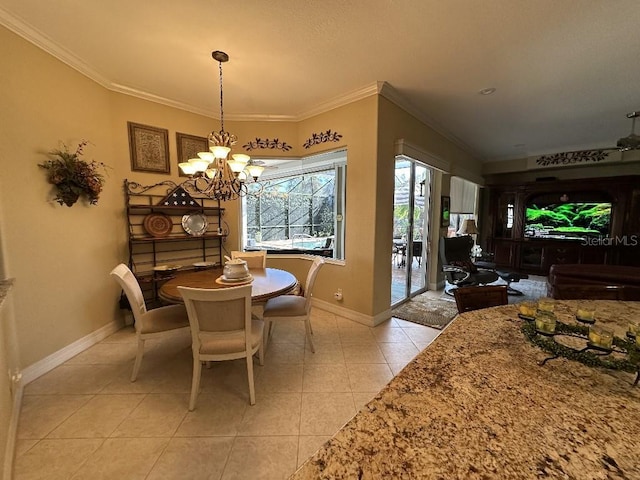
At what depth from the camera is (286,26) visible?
6.63ft

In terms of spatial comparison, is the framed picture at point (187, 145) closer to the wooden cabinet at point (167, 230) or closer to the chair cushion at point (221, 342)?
the wooden cabinet at point (167, 230)

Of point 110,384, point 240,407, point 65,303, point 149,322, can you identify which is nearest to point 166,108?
point 65,303

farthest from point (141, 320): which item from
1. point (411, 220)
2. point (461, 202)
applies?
point (461, 202)

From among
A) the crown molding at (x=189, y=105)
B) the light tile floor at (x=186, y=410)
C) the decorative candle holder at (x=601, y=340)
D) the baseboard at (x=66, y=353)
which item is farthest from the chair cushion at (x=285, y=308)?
the crown molding at (x=189, y=105)

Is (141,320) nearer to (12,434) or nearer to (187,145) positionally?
(12,434)

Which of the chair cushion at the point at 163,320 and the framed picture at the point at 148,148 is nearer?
the chair cushion at the point at 163,320

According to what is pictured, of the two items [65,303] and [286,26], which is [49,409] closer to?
[65,303]

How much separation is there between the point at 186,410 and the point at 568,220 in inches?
295

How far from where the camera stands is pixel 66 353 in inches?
95.5

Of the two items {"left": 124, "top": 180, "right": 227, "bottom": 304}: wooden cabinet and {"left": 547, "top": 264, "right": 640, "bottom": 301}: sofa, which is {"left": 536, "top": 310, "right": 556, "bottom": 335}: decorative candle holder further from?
{"left": 124, "top": 180, "right": 227, "bottom": 304}: wooden cabinet

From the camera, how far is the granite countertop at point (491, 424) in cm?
55

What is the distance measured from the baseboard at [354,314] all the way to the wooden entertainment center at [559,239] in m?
4.47

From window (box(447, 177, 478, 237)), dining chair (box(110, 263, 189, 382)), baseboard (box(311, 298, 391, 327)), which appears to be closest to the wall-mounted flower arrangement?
dining chair (box(110, 263, 189, 382))

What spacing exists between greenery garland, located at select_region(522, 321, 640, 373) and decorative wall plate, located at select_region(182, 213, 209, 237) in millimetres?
3550
